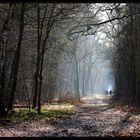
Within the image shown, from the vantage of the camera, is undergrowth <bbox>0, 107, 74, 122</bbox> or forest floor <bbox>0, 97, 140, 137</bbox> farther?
undergrowth <bbox>0, 107, 74, 122</bbox>

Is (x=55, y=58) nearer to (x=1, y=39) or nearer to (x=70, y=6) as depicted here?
(x=70, y=6)

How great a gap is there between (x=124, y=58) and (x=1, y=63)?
3144cm

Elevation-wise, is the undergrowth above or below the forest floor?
above

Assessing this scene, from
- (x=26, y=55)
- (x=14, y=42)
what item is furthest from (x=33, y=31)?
(x=26, y=55)

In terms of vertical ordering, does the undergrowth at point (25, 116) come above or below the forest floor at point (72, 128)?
above

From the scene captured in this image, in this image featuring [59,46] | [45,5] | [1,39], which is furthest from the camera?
[59,46]

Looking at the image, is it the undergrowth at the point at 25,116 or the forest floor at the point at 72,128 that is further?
the undergrowth at the point at 25,116

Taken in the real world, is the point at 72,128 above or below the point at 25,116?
below

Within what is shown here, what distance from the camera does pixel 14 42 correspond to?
2952cm

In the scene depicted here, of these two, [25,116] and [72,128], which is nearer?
Result: [72,128]

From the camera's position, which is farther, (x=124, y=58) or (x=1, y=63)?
(x=124, y=58)

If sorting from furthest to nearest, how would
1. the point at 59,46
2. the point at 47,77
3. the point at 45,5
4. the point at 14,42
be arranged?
the point at 47,77 → the point at 59,46 → the point at 14,42 → the point at 45,5

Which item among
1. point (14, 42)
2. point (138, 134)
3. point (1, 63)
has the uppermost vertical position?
point (14, 42)

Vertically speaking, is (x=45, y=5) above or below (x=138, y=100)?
above
